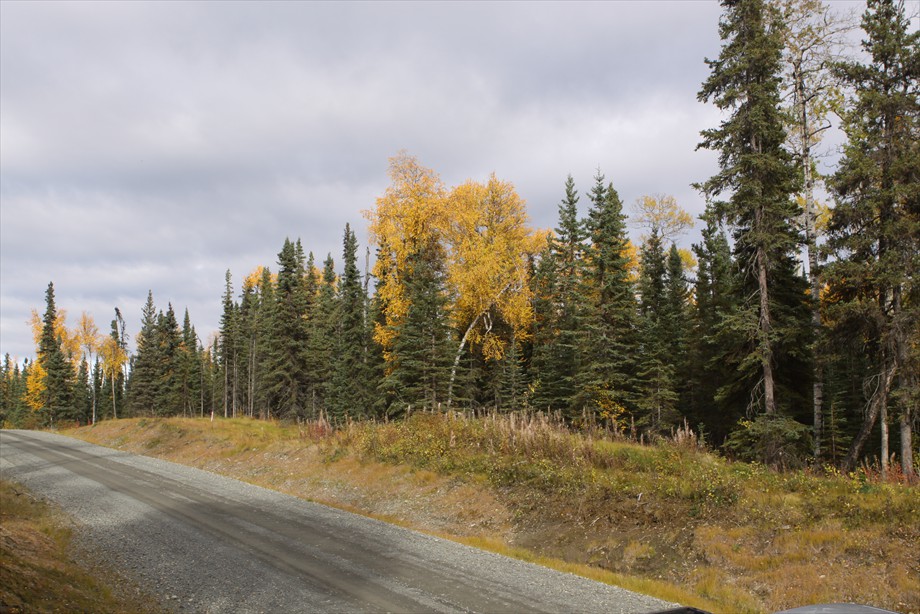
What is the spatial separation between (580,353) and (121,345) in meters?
71.4

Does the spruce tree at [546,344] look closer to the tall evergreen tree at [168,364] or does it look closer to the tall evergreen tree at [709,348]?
the tall evergreen tree at [709,348]

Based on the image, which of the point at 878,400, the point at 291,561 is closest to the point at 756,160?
the point at 878,400

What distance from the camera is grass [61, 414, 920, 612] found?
7.52m

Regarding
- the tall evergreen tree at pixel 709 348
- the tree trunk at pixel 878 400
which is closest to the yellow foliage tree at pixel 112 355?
the tall evergreen tree at pixel 709 348

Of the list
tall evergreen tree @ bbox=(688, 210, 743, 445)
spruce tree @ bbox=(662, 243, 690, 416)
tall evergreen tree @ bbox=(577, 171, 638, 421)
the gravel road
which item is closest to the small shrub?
tall evergreen tree @ bbox=(688, 210, 743, 445)

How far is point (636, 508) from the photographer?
10516mm

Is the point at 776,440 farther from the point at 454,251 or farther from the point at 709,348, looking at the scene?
the point at 454,251

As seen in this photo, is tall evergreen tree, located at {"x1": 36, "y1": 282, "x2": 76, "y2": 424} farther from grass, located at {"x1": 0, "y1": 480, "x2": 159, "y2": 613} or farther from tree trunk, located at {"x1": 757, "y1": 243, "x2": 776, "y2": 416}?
tree trunk, located at {"x1": 757, "y1": 243, "x2": 776, "y2": 416}

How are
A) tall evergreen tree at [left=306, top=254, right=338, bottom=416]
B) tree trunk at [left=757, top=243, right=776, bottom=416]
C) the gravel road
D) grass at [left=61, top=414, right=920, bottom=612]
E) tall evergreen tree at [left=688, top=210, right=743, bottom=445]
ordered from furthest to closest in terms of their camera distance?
tall evergreen tree at [left=306, top=254, right=338, bottom=416] → tall evergreen tree at [left=688, top=210, right=743, bottom=445] → tree trunk at [left=757, top=243, right=776, bottom=416] → grass at [left=61, top=414, right=920, bottom=612] → the gravel road

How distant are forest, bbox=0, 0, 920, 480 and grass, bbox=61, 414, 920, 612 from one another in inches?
118

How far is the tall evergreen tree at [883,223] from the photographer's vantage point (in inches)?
552

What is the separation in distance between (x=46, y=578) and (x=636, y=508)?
10.1 metres

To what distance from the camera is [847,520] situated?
27.2ft

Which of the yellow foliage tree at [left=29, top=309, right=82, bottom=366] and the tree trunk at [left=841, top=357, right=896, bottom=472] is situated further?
the yellow foliage tree at [left=29, top=309, right=82, bottom=366]
